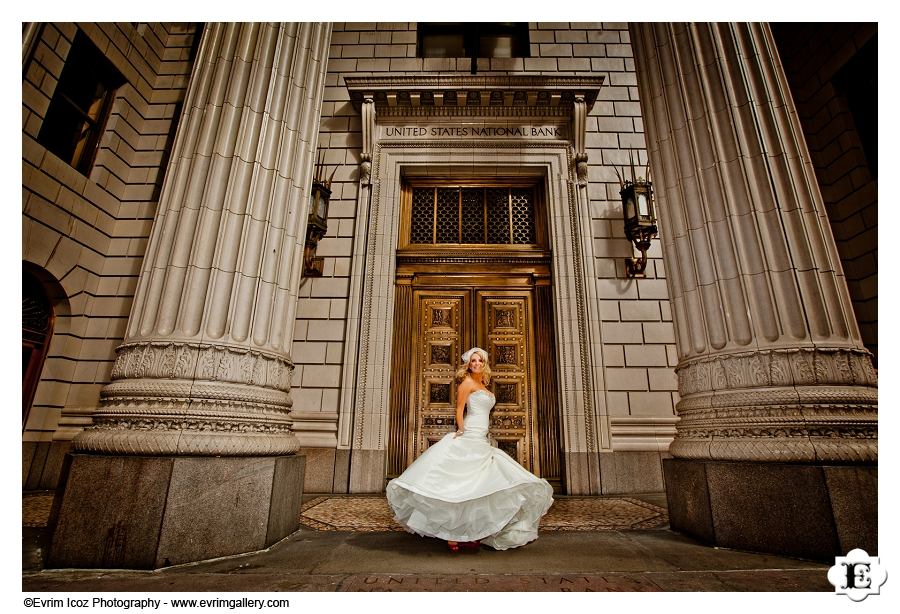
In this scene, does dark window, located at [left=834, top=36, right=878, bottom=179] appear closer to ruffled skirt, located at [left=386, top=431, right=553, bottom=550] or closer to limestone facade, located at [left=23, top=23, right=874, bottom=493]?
limestone facade, located at [left=23, top=23, right=874, bottom=493]

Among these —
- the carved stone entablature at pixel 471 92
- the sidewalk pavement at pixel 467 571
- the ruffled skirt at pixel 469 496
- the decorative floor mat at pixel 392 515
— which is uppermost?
the carved stone entablature at pixel 471 92

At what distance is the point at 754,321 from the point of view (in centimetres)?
314

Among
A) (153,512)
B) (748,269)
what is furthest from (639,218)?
(153,512)

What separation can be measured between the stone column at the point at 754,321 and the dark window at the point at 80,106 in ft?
29.9

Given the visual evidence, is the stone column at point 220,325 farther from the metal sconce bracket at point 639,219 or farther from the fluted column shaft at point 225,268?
the metal sconce bracket at point 639,219

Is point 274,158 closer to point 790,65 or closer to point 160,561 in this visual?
point 160,561

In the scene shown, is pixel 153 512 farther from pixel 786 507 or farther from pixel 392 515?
pixel 786 507

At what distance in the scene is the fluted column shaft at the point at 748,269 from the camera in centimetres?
285

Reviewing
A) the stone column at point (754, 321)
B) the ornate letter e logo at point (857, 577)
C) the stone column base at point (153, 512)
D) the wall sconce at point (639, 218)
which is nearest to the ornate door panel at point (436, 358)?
the wall sconce at point (639, 218)

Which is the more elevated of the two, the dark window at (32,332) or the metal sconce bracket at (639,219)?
the metal sconce bracket at (639,219)

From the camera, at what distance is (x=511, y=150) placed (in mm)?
7750

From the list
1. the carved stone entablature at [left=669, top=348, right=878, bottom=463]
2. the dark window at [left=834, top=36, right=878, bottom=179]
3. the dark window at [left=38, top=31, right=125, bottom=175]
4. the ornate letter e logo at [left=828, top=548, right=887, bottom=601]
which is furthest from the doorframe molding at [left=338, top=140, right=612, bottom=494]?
the dark window at [left=38, top=31, right=125, bottom=175]

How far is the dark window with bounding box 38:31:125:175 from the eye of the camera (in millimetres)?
6648

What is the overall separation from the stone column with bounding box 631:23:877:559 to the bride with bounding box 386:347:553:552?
1.38m
